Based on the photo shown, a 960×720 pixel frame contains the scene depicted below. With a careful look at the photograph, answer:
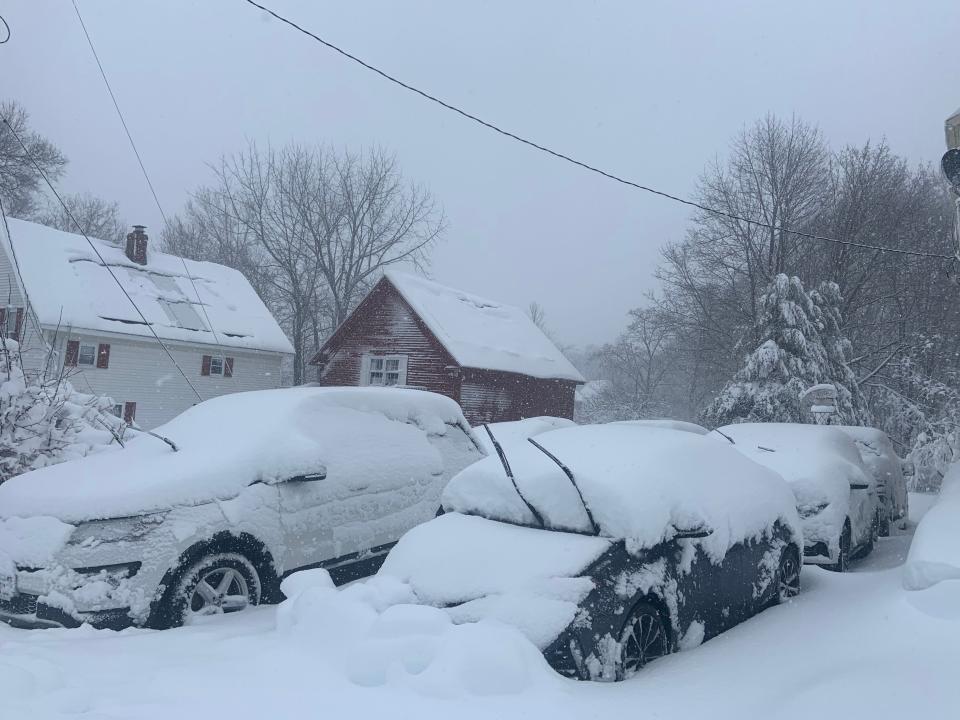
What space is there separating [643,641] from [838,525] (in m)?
4.05

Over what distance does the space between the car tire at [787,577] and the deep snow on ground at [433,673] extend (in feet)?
3.33

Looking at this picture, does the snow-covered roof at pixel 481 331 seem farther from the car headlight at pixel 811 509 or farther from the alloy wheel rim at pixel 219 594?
the alloy wheel rim at pixel 219 594

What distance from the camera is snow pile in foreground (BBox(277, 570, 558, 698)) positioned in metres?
3.13

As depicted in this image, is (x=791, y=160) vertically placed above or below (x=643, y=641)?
above

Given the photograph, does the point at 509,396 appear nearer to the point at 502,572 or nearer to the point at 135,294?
the point at 135,294

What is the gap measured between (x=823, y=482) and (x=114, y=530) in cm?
632

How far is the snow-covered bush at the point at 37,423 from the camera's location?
733cm

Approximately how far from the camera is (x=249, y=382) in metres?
29.1

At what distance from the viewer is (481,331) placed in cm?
2642

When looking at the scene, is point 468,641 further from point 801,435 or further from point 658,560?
point 801,435

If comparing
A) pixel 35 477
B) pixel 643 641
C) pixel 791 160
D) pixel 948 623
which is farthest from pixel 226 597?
pixel 791 160

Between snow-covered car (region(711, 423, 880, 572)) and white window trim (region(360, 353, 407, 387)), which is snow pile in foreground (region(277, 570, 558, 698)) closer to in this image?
snow-covered car (region(711, 423, 880, 572))

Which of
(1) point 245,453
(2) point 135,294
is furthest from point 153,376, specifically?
(1) point 245,453

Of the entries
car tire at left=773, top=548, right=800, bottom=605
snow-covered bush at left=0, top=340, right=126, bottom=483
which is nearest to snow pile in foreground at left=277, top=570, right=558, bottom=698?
car tire at left=773, top=548, right=800, bottom=605
